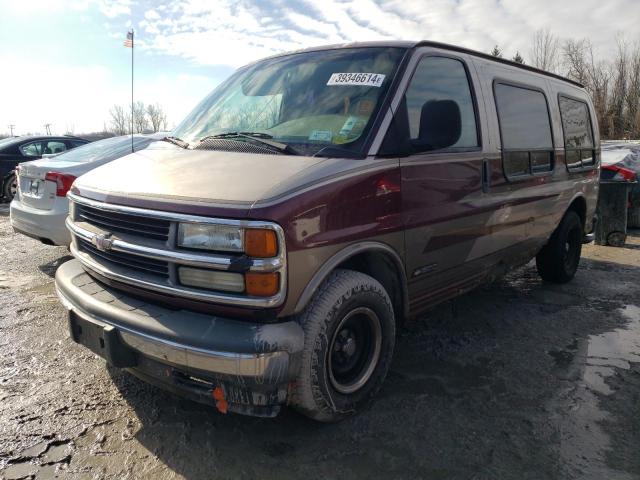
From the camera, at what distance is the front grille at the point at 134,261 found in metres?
2.60

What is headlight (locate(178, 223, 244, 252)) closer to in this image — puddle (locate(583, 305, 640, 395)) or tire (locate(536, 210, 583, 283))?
puddle (locate(583, 305, 640, 395))

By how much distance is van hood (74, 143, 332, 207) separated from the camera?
248 centimetres

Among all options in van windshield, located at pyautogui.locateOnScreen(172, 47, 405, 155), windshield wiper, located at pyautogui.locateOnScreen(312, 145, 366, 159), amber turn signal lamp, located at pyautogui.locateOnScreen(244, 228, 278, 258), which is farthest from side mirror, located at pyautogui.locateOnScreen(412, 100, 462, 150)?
amber turn signal lamp, located at pyautogui.locateOnScreen(244, 228, 278, 258)

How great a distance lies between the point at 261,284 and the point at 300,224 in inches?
13.4

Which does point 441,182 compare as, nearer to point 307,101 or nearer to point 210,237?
point 307,101

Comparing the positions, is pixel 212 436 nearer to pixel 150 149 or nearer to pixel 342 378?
pixel 342 378

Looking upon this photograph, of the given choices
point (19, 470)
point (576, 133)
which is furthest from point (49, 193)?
point (576, 133)

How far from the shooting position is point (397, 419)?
9.75 ft

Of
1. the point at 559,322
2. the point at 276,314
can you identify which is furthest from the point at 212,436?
the point at 559,322

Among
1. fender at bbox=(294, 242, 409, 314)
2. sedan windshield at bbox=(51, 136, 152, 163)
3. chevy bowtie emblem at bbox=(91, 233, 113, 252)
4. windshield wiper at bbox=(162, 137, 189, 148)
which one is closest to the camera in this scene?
fender at bbox=(294, 242, 409, 314)

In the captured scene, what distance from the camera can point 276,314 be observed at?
2.44 meters

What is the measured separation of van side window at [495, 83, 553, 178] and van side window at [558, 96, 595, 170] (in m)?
0.50

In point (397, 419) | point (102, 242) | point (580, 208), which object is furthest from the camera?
point (580, 208)

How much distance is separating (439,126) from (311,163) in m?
0.93
